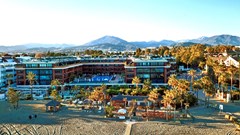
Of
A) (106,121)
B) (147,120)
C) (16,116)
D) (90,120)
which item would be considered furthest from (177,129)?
(16,116)

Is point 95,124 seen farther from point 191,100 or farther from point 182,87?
point 191,100

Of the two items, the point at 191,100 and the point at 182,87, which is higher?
the point at 182,87

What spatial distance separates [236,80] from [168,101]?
35245 millimetres

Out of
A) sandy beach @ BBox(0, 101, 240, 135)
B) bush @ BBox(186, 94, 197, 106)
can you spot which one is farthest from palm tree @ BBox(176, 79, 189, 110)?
sandy beach @ BBox(0, 101, 240, 135)

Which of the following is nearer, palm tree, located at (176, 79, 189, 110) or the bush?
palm tree, located at (176, 79, 189, 110)

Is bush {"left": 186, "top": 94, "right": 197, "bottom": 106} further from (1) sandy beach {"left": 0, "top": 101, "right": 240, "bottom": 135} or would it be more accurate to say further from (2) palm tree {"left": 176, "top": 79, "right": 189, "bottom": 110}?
(1) sandy beach {"left": 0, "top": 101, "right": 240, "bottom": 135}

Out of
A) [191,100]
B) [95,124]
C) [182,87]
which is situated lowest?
[95,124]

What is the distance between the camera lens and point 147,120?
44.3 metres

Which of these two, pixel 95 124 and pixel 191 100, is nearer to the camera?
pixel 95 124

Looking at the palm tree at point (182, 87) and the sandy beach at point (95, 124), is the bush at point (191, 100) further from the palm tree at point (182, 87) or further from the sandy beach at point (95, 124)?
the sandy beach at point (95, 124)

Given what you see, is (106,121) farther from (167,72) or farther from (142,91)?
(167,72)

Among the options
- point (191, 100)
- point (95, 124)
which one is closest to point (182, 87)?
point (191, 100)

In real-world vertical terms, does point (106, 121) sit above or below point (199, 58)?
below

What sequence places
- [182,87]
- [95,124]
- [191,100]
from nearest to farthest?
[95,124] < [182,87] < [191,100]
